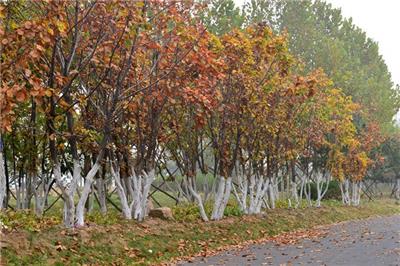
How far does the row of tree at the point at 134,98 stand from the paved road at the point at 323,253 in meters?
3.86

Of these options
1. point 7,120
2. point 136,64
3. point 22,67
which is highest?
point 136,64

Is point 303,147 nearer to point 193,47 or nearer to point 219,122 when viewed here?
point 219,122

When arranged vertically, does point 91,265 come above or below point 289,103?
below

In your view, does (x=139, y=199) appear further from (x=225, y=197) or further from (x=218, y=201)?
(x=225, y=197)

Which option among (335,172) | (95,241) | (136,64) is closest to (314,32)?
(335,172)

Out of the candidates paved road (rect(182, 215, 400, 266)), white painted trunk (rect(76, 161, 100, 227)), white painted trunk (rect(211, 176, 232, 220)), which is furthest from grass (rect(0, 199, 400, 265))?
paved road (rect(182, 215, 400, 266))

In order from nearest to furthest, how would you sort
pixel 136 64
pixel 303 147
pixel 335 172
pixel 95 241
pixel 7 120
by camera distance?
pixel 7 120
pixel 95 241
pixel 136 64
pixel 303 147
pixel 335 172

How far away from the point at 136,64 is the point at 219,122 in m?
6.54

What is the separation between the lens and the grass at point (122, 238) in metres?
10.7

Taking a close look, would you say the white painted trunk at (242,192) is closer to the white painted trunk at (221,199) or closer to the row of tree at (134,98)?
the row of tree at (134,98)

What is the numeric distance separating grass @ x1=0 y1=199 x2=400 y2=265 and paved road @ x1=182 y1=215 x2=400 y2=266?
1302 mm

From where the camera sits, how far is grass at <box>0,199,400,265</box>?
35.2 ft

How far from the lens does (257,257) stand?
13102 mm

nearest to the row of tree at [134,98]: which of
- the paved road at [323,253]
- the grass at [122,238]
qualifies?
the grass at [122,238]
